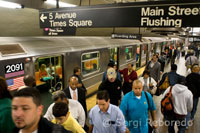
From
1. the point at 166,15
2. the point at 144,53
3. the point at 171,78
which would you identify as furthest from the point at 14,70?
the point at 144,53

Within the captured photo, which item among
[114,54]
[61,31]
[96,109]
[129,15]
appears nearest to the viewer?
[96,109]

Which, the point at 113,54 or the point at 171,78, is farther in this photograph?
the point at 113,54

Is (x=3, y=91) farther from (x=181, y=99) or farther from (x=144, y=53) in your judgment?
(x=144, y=53)

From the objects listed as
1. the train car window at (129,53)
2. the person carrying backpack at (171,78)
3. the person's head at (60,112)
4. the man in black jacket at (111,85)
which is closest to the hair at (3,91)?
the person's head at (60,112)

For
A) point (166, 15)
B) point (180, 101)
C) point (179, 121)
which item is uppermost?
point (166, 15)

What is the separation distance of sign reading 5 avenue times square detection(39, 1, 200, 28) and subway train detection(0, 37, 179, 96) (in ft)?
2.82

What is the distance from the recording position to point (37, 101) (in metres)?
1.53

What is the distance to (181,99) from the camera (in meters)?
3.57

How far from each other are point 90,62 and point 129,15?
13.6 ft

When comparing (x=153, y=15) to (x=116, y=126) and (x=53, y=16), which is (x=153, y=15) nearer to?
A: (x=116, y=126)

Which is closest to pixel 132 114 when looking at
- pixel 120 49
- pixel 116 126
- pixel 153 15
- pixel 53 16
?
pixel 116 126

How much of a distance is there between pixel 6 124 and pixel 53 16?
10.0ft

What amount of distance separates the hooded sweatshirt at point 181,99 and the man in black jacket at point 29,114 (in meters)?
2.80

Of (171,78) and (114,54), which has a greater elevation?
(114,54)
